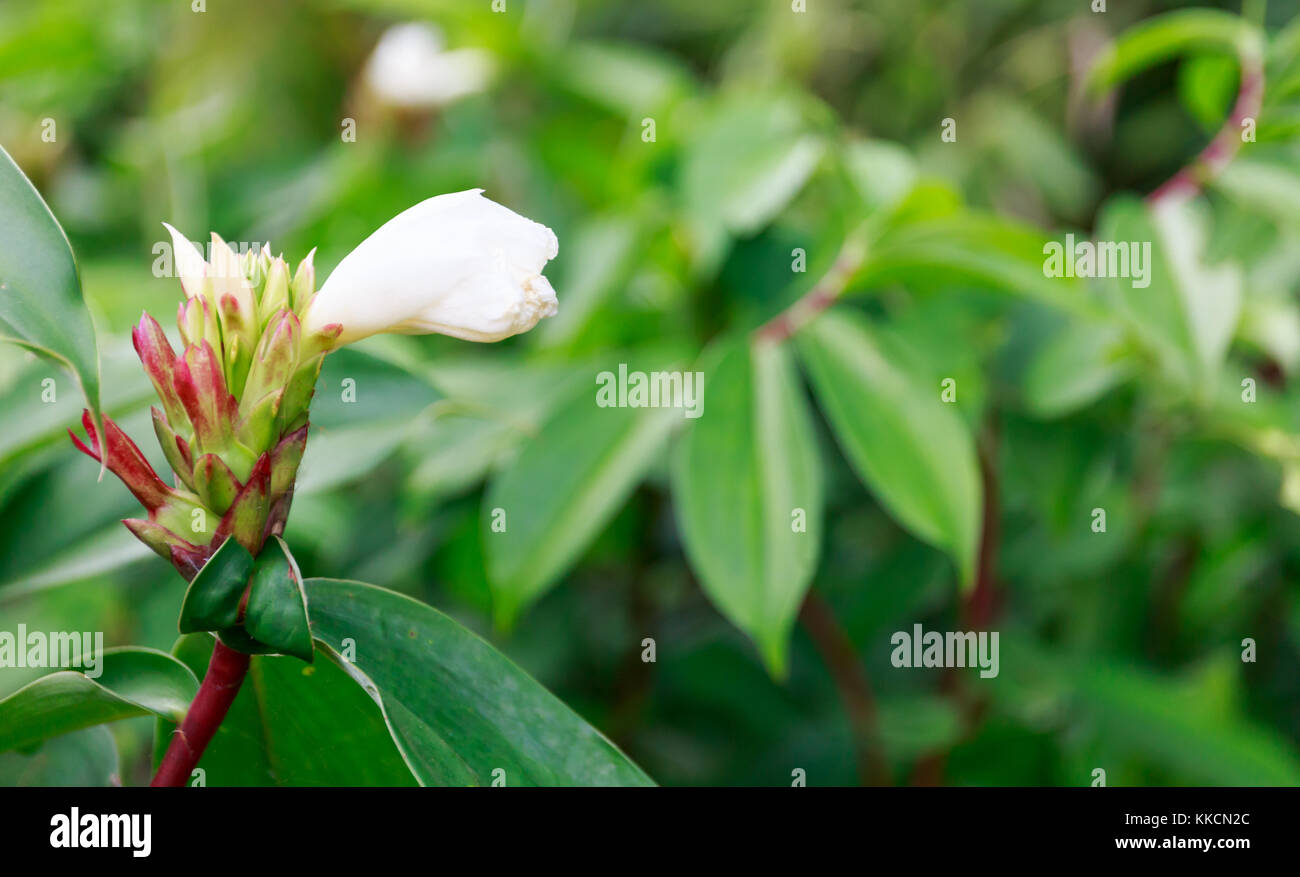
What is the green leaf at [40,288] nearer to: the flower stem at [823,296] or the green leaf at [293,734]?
the green leaf at [293,734]

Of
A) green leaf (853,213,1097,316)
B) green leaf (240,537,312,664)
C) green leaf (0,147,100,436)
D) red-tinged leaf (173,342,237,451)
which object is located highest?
green leaf (853,213,1097,316)

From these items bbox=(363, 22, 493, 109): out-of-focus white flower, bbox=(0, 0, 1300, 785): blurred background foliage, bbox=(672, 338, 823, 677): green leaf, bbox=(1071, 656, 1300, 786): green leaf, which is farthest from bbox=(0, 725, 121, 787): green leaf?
bbox=(363, 22, 493, 109): out-of-focus white flower

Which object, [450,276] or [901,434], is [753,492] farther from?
[450,276]

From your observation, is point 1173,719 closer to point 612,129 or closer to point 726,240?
point 726,240

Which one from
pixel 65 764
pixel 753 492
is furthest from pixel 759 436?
pixel 65 764

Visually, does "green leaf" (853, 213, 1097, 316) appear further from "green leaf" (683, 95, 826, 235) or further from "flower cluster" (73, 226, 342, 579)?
Answer: "flower cluster" (73, 226, 342, 579)
